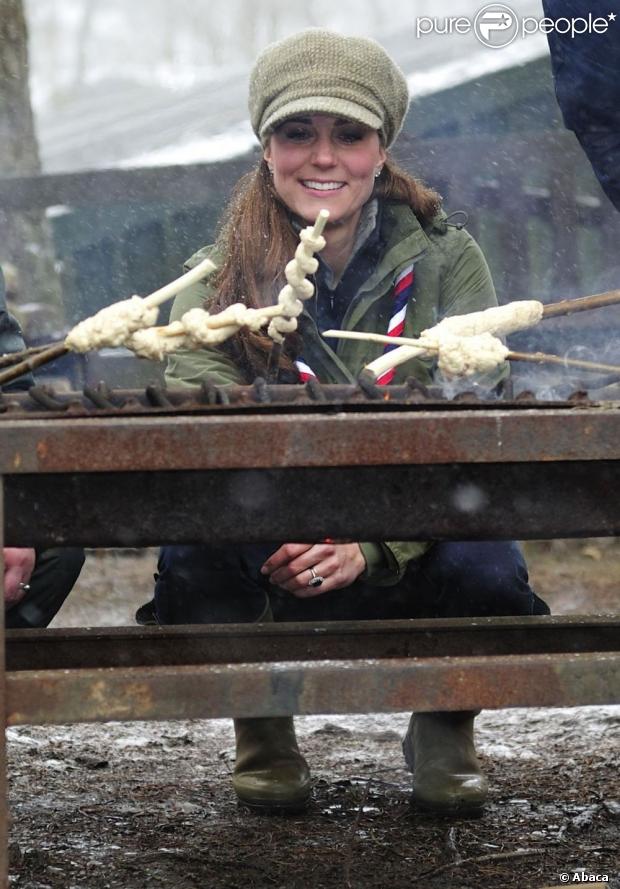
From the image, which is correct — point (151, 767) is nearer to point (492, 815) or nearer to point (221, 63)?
point (492, 815)

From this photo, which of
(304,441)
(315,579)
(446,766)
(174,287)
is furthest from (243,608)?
(304,441)

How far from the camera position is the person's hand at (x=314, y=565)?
9.18ft

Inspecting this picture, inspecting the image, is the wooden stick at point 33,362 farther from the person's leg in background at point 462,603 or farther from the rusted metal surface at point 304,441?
the person's leg in background at point 462,603

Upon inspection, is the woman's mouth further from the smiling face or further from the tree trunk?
the tree trunk

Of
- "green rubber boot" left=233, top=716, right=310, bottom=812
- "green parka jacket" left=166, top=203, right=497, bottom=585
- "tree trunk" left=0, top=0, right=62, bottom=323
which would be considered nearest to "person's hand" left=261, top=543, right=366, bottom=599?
"green parka jacket" left=166, top=203, right=497, bottom=585

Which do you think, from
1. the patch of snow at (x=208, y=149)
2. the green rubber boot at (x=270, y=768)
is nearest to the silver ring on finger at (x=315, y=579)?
the green rubber boot at (x=270, y=768)

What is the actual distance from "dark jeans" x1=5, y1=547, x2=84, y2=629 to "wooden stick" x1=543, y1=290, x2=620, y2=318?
1.41 metres

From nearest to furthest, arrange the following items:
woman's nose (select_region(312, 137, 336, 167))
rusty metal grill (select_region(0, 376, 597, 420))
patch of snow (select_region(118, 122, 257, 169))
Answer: rusty metal grill (select_region(0, 376, 597, 420)) < woman's nose (select_region(312, 137, 336, 167)) < patch of snow (select_region(118, 122, 257, 169))

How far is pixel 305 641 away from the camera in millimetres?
2727

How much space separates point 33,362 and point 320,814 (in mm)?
1389

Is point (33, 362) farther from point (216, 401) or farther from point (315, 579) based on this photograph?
point (315, 579)

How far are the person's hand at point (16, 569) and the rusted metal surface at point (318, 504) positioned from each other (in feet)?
2.67

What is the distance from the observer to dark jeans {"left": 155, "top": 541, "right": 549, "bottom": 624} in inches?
117

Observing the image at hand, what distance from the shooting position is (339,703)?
1988mm
